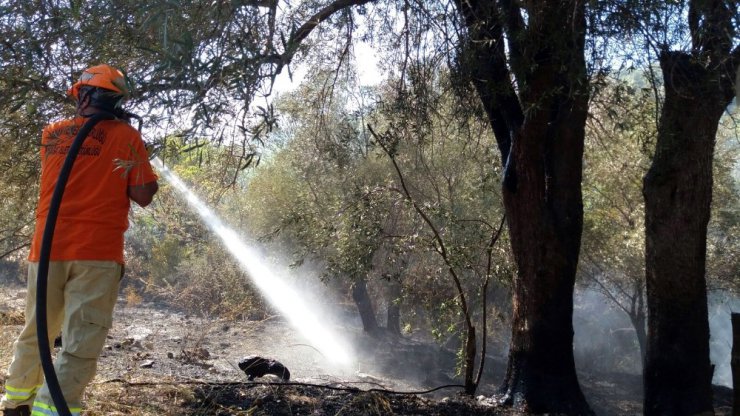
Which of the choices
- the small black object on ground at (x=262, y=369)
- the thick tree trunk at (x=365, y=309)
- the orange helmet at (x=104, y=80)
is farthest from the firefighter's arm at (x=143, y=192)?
the thick tree trunk at (x=365, y=309)

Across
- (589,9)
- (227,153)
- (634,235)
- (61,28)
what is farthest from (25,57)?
(634,235)

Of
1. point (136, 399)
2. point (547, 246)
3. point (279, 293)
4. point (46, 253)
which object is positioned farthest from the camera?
point (279, 293)

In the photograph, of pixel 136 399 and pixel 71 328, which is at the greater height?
pixel 71 328

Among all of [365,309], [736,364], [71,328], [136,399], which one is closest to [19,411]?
[71,328]

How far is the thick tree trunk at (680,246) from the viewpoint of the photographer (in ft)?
18.4

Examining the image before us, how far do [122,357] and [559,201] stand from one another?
488 cm

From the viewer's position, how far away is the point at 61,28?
16.0ft

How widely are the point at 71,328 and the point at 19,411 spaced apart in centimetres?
62

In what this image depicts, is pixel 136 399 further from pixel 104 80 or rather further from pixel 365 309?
pixel 365 309

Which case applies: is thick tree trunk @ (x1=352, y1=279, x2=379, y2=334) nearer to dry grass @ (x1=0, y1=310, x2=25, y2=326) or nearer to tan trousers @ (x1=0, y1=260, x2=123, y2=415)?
dry grass @ (x1=0, y1=310, x2=25, y2=326)

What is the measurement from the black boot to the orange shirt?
798mm

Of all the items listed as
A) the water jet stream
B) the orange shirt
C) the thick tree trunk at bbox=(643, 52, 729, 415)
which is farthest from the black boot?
the water jet stream

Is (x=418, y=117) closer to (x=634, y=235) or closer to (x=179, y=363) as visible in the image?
(x=179, y=363)

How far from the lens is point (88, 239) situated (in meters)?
3.76
